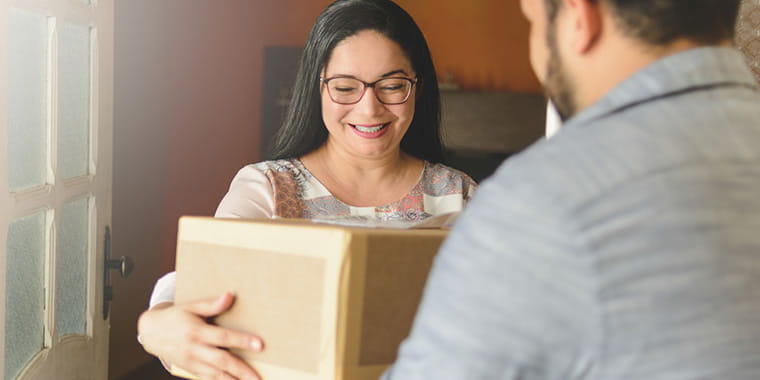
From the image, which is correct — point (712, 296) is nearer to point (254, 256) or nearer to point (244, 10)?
point (254, 256)

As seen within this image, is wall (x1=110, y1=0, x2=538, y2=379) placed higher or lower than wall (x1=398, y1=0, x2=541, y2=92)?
lower

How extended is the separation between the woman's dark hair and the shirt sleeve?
0.92m

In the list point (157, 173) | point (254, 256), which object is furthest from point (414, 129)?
point (157, 173)

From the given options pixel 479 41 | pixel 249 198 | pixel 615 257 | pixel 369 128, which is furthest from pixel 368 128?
pixel 479 41

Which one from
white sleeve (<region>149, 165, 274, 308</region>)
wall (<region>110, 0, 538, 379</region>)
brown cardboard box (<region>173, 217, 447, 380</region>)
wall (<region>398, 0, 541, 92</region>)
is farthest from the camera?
wall (<region>398, 0, 541, 92</region>)

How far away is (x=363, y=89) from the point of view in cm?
139

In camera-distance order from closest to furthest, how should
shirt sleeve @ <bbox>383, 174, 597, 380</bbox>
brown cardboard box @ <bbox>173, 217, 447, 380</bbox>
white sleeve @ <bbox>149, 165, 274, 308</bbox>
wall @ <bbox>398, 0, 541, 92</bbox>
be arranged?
shirt sleeve @ <bbox>383, 174, 597, 380</bbox> → brown cardboard box @ <bbox>173, 217, 447, 380</bbox> → white sleeve @ <bbox>149, 165, 274, 308</bbox> → wall @ <bbox>398, 0, 541, 92</bbox>

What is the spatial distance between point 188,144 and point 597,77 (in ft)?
9.30

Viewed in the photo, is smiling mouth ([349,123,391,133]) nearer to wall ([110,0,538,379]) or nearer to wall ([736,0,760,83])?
wall ([736,0,760,83])


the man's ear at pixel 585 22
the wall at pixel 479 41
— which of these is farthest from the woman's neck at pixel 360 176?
the wall at pixel 479 41

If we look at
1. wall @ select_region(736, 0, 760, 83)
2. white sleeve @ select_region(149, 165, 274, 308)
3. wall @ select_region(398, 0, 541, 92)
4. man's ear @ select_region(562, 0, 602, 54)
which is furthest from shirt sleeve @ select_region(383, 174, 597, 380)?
wall @ select_region(398, 0, 541, 92)

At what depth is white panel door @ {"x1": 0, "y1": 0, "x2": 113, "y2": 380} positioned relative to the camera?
4.42 feet

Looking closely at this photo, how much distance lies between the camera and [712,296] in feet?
1.77

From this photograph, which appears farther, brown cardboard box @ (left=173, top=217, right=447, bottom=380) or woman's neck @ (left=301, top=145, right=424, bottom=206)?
woman's neck @ (left=301, top=145, right=424, bottom=206)
